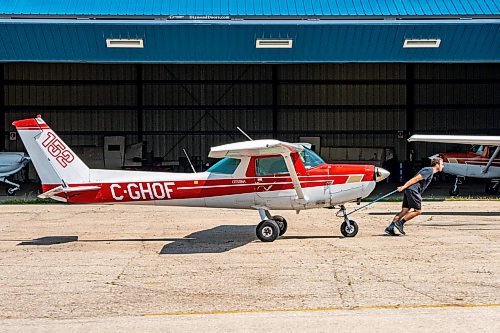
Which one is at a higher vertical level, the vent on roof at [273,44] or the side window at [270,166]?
the vent on roof at [273,44]

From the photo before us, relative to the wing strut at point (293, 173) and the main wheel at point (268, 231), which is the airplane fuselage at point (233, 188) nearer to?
the wing strut at point (293, 173)

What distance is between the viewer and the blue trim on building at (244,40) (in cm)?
2634

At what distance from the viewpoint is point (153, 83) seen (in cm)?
3947

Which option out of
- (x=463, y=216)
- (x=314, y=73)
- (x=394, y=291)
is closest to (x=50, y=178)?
(x=394, y=291)

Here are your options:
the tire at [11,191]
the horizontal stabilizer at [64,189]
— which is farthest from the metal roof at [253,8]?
the horizontal stabilizer at [64,189]

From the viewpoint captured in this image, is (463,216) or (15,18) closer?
(463,216)

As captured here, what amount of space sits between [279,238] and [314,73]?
25.8 metres

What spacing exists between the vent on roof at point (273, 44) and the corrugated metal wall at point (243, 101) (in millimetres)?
12375

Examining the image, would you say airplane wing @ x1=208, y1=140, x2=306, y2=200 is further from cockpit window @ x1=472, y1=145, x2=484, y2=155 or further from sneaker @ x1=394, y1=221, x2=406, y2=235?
cockpit window @ x1=472, y1=145, x2=484, y2=155

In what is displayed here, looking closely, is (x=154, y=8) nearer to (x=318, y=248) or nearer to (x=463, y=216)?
(x=463, y=216)

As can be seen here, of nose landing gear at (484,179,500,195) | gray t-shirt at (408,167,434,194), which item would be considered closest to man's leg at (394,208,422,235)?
gray t-shirt at (408,167,434,194)

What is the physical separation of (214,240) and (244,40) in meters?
13.5

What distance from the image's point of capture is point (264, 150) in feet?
45.8

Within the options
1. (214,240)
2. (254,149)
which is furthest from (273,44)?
(254,149)
